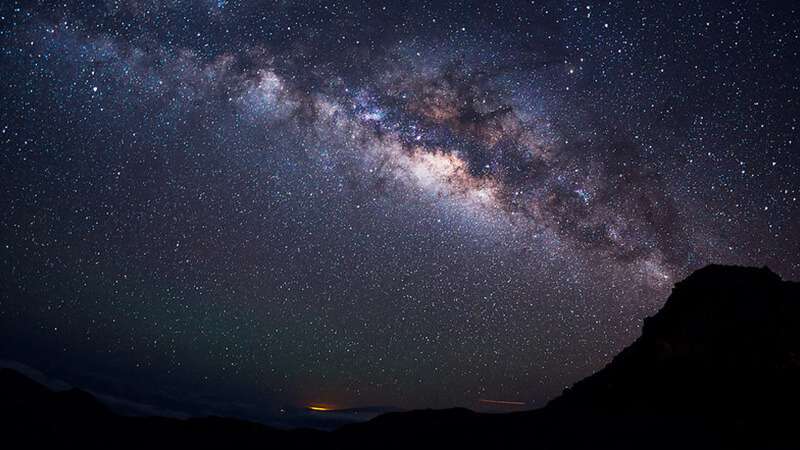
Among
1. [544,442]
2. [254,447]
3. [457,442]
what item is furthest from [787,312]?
[254,447]

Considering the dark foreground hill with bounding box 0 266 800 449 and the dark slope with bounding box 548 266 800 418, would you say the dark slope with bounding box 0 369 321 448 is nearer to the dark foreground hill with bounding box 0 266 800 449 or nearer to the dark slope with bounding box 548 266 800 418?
the dark foreground hill with bounding box 0 266 800 449

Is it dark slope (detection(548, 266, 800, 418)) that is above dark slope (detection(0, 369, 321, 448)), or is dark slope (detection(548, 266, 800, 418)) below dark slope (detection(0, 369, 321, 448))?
above

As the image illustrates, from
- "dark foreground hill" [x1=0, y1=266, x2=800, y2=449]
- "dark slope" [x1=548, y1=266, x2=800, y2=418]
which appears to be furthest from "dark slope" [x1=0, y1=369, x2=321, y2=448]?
"dark slope" [x1=548, y1=266, x2=800, y2=418]

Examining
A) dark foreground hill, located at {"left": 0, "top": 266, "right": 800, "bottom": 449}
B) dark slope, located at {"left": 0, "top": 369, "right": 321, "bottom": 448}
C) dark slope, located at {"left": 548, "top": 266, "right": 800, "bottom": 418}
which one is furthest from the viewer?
dark slope, located at {"left": 0, "top": 369, "right": 321, "bottom": 448}

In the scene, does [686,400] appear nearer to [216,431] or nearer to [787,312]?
[787,312]

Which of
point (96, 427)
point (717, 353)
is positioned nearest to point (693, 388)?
point (717, 353)

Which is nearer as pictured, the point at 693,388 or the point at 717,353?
the point at 717,353

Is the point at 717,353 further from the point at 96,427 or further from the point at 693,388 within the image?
the point at 96,427

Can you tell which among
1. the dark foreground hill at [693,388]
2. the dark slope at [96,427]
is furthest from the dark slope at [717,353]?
the dark slope at [96,427]

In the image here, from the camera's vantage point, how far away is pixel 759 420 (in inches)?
1634

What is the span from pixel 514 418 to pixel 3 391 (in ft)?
475

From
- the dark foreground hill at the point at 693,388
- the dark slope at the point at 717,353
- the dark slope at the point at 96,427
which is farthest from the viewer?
the dark slope at the point at 96,427

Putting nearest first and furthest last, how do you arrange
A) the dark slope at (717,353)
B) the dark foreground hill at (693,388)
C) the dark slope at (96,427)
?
the dark foreground hill at (693,388) < the dark slope at (717,353) < the dark slope at (96,427)

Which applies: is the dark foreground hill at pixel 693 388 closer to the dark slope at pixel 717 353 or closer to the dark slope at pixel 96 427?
the dark slope at pixel 717 353
